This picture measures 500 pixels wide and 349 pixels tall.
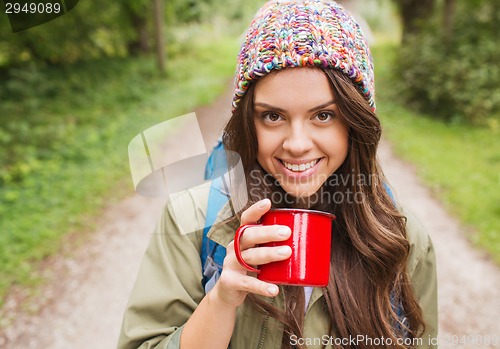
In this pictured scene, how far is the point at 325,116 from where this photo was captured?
4.90ft

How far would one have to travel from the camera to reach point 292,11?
1.46 metres

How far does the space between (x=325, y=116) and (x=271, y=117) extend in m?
0.19

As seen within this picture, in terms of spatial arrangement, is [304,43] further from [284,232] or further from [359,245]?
[359,245]

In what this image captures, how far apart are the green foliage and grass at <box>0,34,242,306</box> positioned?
5.35 meters

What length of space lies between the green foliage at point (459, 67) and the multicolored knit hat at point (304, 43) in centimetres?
783

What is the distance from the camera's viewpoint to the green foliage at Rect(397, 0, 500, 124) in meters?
8.44

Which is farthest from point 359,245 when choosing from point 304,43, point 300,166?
point 304,43

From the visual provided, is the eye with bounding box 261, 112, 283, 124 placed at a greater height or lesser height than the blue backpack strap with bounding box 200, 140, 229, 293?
greater

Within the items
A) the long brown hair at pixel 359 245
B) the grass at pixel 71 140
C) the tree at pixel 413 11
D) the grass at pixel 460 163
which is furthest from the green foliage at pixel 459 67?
the long brown hair at pixel 359 245

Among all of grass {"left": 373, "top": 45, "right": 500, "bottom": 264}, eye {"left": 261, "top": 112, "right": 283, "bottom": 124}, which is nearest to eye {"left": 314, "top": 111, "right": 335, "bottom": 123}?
eye {"left": 261, "top": 112, "right": 283, "bottom": 124}

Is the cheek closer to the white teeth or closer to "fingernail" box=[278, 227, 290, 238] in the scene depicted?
the white teeth

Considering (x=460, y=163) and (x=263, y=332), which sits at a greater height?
(x=460, y=163)

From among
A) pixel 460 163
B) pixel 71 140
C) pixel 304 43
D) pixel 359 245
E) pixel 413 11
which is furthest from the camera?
pixel 413 11

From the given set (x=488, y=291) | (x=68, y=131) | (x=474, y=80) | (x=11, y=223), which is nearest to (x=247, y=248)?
(x=488, y=291)
